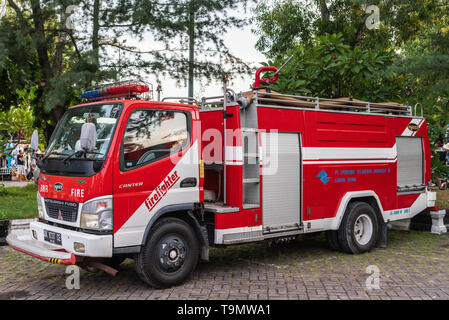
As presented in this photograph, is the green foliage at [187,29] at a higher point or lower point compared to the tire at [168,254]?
higher

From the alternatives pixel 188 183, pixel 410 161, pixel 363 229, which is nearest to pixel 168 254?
pixel 188 183

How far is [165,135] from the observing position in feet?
19.9

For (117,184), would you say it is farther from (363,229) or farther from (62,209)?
(363,229)

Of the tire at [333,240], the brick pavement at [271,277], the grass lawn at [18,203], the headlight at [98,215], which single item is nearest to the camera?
the headlight at [98,215]

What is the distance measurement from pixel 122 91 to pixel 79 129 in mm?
752

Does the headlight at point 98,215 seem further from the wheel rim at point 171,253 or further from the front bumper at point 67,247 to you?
the wheel rim at point 171,253

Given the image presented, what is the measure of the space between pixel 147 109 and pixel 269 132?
190cm

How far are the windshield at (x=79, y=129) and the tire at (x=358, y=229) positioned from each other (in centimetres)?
431

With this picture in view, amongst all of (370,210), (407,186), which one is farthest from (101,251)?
(407,186)

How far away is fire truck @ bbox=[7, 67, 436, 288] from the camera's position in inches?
217

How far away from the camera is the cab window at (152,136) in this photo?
5.68 m

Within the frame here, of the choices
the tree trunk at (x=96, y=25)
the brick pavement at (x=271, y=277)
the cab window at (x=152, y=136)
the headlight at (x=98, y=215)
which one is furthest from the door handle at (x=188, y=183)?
the tree trunk at (x=96, y=25)

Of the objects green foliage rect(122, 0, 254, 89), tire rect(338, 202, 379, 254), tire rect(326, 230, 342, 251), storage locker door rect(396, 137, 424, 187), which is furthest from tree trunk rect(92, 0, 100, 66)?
storage locker door rect(396, 137, 424, 187)
